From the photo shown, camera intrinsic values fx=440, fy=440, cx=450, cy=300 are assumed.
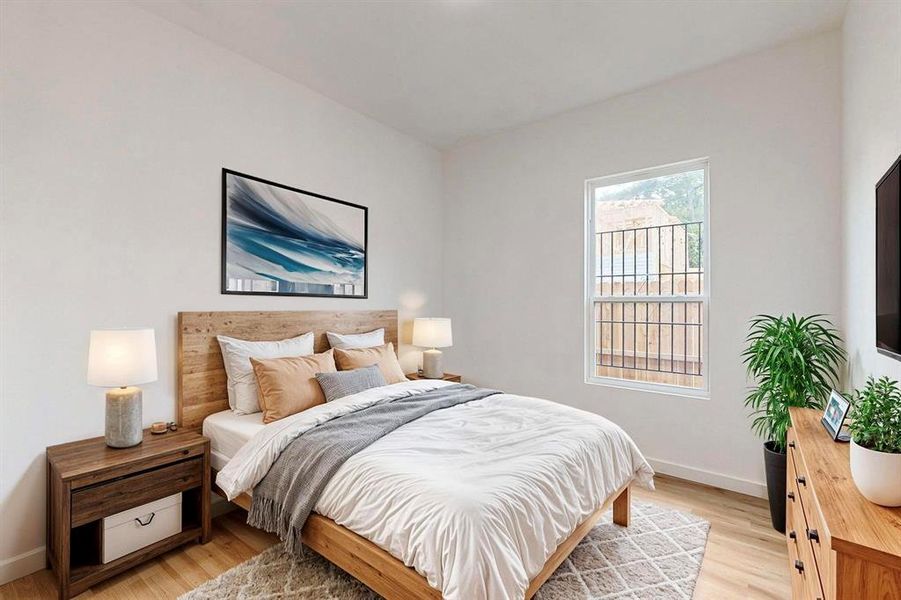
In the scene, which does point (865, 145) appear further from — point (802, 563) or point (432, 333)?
point (432, 333)

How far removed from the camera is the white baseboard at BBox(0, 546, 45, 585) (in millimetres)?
2031

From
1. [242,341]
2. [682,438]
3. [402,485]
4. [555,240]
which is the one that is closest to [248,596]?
[402,485]

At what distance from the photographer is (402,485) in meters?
1.68

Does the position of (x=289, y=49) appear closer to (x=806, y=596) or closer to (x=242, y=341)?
(x=242, y=341)

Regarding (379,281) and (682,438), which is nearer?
(682,438)

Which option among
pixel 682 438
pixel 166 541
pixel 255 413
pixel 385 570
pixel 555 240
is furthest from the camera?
pixel 555 240

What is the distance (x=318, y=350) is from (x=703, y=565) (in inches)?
107

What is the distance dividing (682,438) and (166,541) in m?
3.31

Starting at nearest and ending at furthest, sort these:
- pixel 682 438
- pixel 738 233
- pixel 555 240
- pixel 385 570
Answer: pixel 385 570 < pixel 738 233 < pixel 682 438 < pixel 555 240

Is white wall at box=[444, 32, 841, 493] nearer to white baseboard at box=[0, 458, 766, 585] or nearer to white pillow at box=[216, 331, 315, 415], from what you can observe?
white baseboard at box=[0, 458, 766, 585]

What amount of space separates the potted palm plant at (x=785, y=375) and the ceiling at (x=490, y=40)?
5.88ft

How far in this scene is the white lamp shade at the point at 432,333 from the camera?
13.0 feet

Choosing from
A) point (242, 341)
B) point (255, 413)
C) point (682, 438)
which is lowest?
point (682, 438)

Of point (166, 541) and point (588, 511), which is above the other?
point (588, 511)
